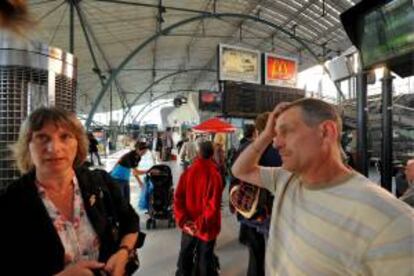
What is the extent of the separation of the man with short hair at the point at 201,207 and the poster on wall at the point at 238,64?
24.3 ft

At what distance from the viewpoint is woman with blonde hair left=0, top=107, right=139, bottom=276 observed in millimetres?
1521

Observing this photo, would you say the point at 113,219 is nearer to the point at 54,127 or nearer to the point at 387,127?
the point at 54,127

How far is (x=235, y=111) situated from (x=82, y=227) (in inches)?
314

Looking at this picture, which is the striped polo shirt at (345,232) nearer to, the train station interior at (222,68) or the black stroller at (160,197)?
the train station interior at (222,68)

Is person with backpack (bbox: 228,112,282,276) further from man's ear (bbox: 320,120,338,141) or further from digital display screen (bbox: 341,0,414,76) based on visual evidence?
man's ear (bbox: 320,120,338,141)

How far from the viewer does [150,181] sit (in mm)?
7715

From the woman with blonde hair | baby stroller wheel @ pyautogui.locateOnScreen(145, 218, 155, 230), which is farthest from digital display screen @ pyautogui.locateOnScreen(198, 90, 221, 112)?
the woman with blonde hair

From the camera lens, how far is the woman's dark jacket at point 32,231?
1.50m

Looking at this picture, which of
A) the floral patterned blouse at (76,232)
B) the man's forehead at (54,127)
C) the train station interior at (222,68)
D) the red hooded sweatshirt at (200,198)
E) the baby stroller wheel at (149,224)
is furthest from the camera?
the baby stroller wheel at (149,224)

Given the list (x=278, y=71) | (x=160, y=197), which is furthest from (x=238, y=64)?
(x=160, y=197)

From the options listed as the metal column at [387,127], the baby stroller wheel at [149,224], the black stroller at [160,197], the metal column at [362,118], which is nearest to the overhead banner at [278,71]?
the black stroller at [160,197]

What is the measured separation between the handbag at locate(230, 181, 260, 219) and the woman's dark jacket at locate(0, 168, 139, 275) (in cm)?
173

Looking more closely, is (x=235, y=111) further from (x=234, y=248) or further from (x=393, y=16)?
(x=393, y=16)

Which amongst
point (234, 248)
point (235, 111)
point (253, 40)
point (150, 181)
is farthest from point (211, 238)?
point (253, 40)
